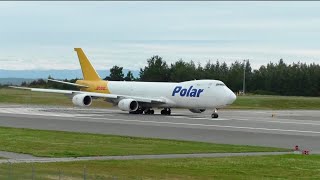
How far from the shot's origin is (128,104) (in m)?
65.5

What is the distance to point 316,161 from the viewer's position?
85.2 feet

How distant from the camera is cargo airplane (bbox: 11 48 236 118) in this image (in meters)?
61.4

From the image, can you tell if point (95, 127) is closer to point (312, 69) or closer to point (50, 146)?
point (50, 146)

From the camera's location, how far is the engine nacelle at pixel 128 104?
65562 millimetres

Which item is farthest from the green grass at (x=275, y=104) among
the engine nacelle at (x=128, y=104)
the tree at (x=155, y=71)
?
the tree at (x=155, y=71)

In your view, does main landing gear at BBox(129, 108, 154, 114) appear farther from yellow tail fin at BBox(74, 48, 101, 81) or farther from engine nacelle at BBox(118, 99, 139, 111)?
yellow tail fin at BBox(74, 48, 101, 81)

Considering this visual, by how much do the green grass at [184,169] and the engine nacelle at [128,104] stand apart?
39.4m

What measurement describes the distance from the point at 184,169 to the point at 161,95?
1708 inches

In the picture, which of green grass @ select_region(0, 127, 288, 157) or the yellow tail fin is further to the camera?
the yellow tail fin

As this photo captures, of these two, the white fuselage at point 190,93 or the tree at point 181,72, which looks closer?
the white fuselage at point 190,93

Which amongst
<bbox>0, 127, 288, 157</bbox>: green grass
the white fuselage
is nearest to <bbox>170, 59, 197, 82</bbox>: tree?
the white fuselage

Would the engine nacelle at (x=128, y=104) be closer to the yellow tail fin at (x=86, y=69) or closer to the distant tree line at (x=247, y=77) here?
the yellow tail fin at (x=86, y=69)

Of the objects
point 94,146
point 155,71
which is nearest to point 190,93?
point 94,146

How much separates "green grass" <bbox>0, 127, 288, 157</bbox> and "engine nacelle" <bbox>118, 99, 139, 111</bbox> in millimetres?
27753
